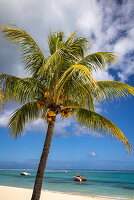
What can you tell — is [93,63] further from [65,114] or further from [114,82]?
[65,114]

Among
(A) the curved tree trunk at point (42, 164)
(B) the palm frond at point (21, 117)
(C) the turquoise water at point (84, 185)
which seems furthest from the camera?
(C) the turquoise water at point (84, 185)

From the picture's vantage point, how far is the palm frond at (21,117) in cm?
702

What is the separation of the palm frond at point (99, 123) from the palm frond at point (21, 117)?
163 centimetres

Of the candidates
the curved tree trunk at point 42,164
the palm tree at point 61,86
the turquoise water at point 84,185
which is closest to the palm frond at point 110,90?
the palm tree at point 61,86

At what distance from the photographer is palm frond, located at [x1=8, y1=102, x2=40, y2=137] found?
277 inches

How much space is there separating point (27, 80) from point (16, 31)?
150 cm

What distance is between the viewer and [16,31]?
550 cm

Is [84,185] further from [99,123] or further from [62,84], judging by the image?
[62,84]

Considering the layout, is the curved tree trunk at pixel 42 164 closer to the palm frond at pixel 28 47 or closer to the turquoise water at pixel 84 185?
the palm frond at pixel 28 47

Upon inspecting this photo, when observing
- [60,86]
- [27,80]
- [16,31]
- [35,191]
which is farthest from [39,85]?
[35,191]

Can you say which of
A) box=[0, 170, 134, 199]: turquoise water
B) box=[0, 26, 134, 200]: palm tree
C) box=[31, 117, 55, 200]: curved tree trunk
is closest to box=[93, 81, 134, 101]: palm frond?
box=[0, 26, 134, 200]: palm tree

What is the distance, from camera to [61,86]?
5.48 m

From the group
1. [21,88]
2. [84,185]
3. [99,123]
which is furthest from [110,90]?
[84,185]

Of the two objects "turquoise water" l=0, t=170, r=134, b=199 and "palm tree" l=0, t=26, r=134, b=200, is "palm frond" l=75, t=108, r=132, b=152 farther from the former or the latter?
"turquoise water" l=0, t=170, r=134, b=199
